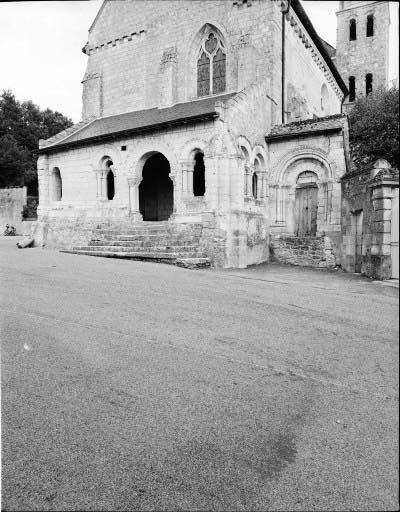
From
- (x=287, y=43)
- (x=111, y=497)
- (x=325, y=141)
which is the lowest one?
(x=111, y=497)

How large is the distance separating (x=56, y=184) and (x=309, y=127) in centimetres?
950

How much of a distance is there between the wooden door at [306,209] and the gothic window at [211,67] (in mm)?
5800

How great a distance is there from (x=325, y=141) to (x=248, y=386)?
12.2 m

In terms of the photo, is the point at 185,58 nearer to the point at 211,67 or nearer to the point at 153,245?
the point at 211,67

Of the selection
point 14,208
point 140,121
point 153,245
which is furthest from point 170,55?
point 14,208

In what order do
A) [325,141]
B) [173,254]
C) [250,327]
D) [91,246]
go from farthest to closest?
[325,141] → [91,246] → [173,254] → [250,327]

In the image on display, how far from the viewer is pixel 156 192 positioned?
18.7 meters

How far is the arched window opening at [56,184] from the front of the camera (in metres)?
15.4

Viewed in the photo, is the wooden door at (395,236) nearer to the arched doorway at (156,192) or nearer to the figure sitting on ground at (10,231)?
the figure sitting on ground at (10,231)

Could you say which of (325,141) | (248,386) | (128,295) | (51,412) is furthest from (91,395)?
(325,141)

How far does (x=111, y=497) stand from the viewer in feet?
6.19

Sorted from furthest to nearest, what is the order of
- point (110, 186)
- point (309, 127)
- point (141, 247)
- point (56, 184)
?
point (110, 186)
point (56, 184)
point (309, 127)
point (141, 247)

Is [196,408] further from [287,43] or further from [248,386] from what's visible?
[287,43]

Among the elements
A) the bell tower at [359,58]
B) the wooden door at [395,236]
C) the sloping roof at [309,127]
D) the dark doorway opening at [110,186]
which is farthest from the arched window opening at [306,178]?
the bell tower at [359,58]
